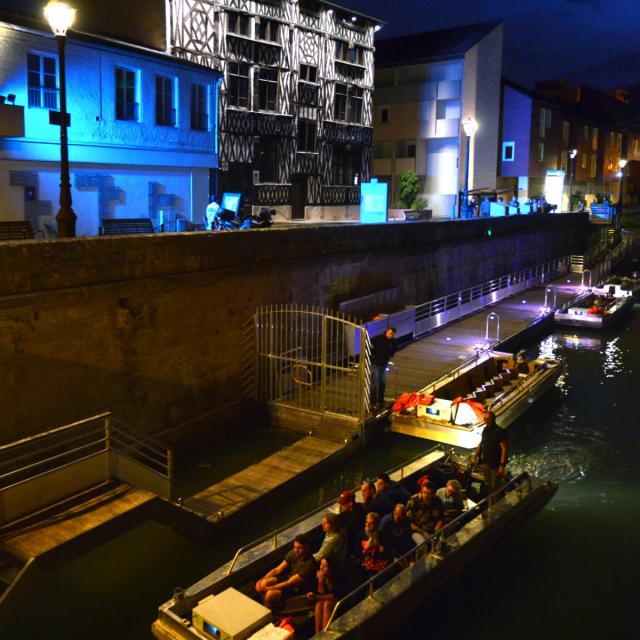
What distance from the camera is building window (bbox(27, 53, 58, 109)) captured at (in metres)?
24.5

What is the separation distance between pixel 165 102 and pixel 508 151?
35885 millimetres

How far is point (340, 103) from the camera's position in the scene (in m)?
43.2

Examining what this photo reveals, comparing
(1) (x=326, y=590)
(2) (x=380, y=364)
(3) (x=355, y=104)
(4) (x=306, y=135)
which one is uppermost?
(3) (x=355, y=104)

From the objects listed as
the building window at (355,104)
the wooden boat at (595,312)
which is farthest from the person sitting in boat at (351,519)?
the building window at (355,104)

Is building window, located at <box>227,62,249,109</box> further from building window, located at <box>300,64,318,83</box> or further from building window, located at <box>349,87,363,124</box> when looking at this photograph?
building window, located at <box>349,87,363,124</box>

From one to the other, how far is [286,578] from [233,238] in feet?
30.3

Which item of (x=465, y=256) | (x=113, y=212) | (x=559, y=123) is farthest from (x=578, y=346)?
(x=559, y=123)

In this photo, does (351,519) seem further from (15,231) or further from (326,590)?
(15,231)

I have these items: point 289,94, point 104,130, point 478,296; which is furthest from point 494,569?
point 289,94

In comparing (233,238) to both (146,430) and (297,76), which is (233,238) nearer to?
(146,430)

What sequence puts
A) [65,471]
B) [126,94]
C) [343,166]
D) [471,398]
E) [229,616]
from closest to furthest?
[229,616], [65,471], [471,398], [126,94], [343,166]

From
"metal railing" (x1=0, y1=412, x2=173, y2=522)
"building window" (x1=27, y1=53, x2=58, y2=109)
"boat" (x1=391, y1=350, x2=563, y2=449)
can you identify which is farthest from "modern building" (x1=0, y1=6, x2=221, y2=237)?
"metal railing" (x1=0, y1=412, x2=173, y2=522)

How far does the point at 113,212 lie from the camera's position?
91.0ft

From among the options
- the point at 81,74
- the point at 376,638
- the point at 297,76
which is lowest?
the point at 376,638
